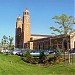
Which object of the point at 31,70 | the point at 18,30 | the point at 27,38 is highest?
the point at 18,30

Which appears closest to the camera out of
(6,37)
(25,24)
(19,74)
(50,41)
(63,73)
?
(19,74)

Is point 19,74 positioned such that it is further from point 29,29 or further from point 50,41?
point 29,29

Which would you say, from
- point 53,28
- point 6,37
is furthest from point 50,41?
point 53,28

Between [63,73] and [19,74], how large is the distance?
129 inches

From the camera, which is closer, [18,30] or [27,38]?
[27,38]

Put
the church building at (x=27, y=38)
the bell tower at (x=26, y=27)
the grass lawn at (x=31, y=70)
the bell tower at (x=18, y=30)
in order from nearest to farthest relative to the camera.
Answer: the grass lawn at (x=31, y=70) → the church building at (x=27, y=38) → the bell tower at (x=26, y=27) → the bell tower at (x=18, y=30)

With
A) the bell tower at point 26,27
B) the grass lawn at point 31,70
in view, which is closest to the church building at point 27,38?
the bell tower at point 26,27

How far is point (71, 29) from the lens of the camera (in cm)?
2488

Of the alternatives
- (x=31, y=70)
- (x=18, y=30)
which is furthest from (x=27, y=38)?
(x=31, y=70)

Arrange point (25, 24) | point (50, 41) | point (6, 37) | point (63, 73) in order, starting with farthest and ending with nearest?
1. point (25, 24)
2. point (50, 41)
3. point (6, 37)
4. point (63, 73)

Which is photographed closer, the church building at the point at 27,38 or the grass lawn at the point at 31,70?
the grass lawn at the point at 31,70

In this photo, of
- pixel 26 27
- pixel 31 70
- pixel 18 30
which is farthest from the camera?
pixel 18 30

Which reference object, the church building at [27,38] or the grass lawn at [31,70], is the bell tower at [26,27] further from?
the grass lawn at [31,70]

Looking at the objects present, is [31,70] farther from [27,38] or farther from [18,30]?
[18,30]
